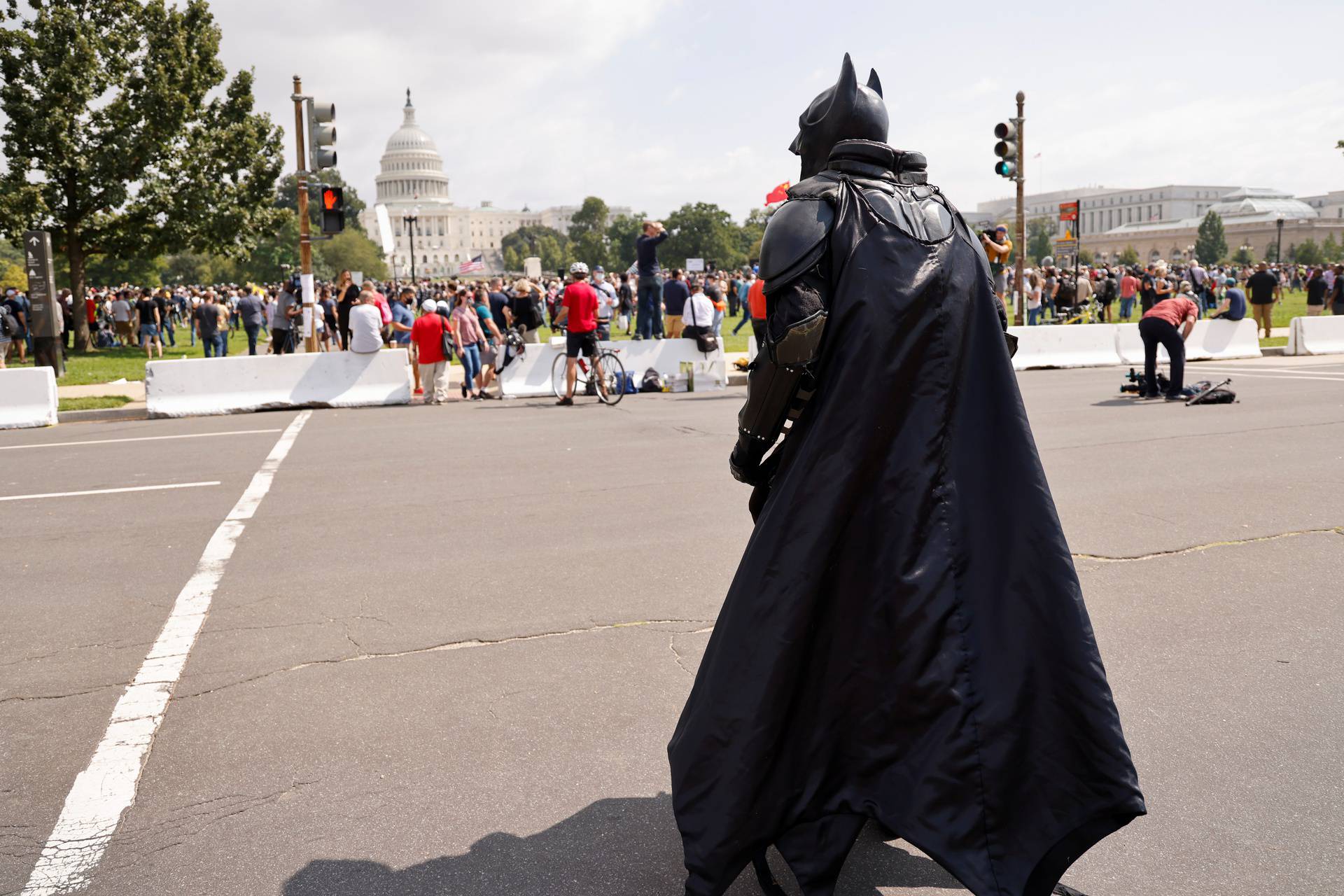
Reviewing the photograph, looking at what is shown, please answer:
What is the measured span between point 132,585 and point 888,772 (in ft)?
15.6

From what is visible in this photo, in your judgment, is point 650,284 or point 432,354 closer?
point 432,354

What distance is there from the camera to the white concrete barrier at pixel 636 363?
16.9 metres

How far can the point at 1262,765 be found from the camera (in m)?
3.51

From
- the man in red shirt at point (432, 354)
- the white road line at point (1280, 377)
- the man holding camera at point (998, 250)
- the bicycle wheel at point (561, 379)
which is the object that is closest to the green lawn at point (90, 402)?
the man in red shirt at point (432, 354)

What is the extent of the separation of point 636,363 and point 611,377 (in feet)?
5.60

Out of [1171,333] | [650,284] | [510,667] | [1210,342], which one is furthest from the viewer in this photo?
[650,284]

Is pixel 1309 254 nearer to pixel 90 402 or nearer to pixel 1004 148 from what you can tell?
pixel 1004 148

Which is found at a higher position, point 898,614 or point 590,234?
point 590,234

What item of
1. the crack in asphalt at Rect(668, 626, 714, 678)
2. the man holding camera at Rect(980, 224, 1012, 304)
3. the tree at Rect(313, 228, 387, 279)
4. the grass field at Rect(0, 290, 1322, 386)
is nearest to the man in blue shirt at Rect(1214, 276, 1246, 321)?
the man holding camera at Rect(980, 224, 1012, 304)

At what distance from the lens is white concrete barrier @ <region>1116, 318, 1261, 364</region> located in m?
20.3

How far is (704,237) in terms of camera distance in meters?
119

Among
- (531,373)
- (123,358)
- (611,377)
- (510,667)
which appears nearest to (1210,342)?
(611,377)

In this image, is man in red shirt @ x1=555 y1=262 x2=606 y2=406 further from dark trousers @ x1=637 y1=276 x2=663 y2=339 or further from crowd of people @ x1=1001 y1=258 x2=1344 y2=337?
crowd of people @ x1=1001 y1=258 x2=1344 y2=337

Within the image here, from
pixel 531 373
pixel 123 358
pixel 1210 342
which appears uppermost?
pixel 123 358
